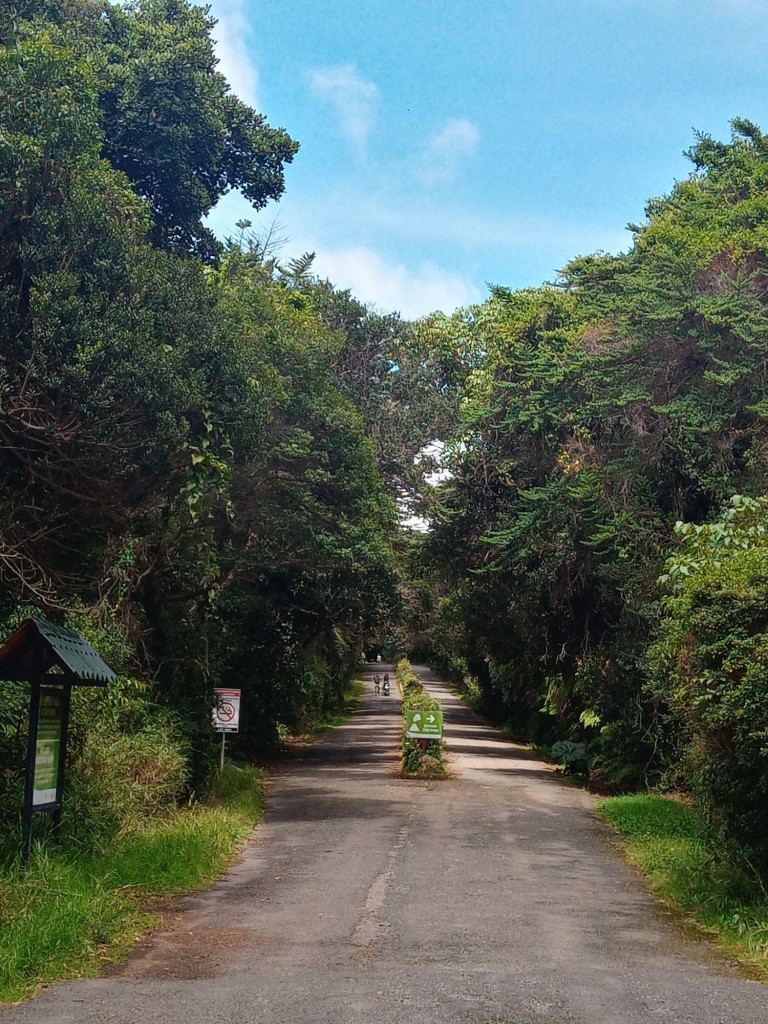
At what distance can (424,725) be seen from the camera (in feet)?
79.2

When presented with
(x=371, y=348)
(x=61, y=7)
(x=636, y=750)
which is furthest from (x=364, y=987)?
(x=371, y=348)

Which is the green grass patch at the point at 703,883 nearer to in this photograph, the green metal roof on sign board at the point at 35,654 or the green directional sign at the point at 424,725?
the green metal roof on sign board at the point at 35,654

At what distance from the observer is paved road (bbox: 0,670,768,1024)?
6.75 meters

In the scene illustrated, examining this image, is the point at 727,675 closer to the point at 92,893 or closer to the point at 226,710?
the point at 92,893

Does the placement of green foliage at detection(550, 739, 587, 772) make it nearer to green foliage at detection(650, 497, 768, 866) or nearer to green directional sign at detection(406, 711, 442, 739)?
green directional sign at detection(406, 711, 442, 739)

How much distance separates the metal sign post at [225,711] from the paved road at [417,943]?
2.27 meters

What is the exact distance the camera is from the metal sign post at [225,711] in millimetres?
18828

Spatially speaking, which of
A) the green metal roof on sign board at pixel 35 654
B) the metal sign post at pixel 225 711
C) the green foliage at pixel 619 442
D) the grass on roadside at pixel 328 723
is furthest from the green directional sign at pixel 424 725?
the green metal roof on sign board at pixel 35 654

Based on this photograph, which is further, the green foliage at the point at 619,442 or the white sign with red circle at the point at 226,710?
the white sign with red circle at the point at 226,710

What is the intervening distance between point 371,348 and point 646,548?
18.3m

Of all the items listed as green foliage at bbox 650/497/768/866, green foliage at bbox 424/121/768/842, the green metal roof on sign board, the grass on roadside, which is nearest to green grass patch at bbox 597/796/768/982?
green foliage at bbox 650/497/768/866

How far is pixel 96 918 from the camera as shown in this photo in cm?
862

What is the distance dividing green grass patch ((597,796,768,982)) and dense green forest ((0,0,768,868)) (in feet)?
1.58

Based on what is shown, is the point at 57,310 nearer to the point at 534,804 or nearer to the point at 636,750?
the point at 534,804
